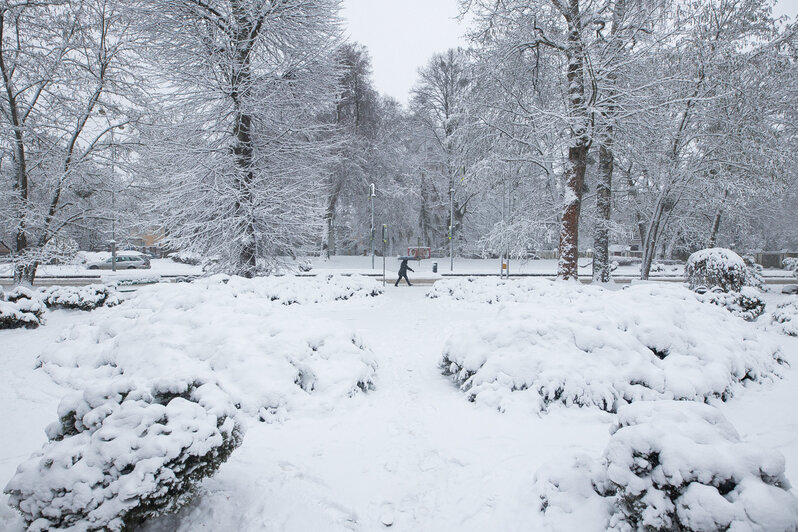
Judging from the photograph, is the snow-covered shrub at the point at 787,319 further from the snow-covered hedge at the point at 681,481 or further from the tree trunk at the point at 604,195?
the snow-covered hedge at the point at 681,481

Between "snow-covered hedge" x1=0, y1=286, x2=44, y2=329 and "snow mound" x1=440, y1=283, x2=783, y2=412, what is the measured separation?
866cm

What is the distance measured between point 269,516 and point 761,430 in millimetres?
4793

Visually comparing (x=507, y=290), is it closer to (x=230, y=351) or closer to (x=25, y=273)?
(x=230, y=351)

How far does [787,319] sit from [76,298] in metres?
16.9

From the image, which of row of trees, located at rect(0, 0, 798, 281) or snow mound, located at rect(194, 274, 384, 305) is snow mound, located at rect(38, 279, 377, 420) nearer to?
snow mound, located at rect(194, 274, 384, 305)

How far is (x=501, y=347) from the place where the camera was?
5.10 meters

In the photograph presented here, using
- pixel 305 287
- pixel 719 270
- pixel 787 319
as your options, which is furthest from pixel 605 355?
pixel 305 287

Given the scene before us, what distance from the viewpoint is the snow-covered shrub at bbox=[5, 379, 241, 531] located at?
197 centimetres

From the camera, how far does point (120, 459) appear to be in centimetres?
207

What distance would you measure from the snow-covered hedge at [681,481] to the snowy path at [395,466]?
0.55 m

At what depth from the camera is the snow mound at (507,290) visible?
9.24 metres

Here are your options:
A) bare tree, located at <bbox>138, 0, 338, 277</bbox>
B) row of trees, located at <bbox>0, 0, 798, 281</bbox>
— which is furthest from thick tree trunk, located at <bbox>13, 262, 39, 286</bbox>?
bare tree, located at <bbox>138, 0, 338, 277</bbox>

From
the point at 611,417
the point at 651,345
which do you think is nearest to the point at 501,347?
the point at 611,417

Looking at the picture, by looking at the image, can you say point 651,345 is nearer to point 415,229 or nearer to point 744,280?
point 744,280
